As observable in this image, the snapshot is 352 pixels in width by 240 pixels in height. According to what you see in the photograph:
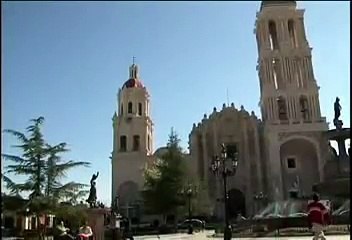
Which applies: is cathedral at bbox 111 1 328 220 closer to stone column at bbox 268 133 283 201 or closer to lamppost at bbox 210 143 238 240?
stone column at bbox 268 133 283 201

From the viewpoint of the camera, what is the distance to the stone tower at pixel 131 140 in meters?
50.8

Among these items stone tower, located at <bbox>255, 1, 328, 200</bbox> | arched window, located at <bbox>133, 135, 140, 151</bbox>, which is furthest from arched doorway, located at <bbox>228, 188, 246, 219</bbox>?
arched window, located at <bbox>133, 135, 140, 151</bbox>

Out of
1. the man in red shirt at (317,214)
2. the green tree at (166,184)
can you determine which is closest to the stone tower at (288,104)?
the green tree at (166,184)

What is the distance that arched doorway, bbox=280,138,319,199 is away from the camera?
47.3 metres

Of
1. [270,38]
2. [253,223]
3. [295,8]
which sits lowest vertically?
[253,223]

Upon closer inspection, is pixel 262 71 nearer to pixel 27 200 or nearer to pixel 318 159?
pixel 318 159

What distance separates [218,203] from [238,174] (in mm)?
4029

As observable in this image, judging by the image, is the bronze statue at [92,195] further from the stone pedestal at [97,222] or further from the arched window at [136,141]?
the arched window at [136,141]

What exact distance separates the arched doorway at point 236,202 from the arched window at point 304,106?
10632mm

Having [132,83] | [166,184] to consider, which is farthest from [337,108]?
[132,83]

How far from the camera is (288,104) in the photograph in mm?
50156

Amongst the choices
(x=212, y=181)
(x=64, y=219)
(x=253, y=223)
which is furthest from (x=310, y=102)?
(x=64, y=219)

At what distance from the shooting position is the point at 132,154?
169 feet

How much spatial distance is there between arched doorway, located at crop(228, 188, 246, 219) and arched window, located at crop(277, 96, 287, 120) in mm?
9375
